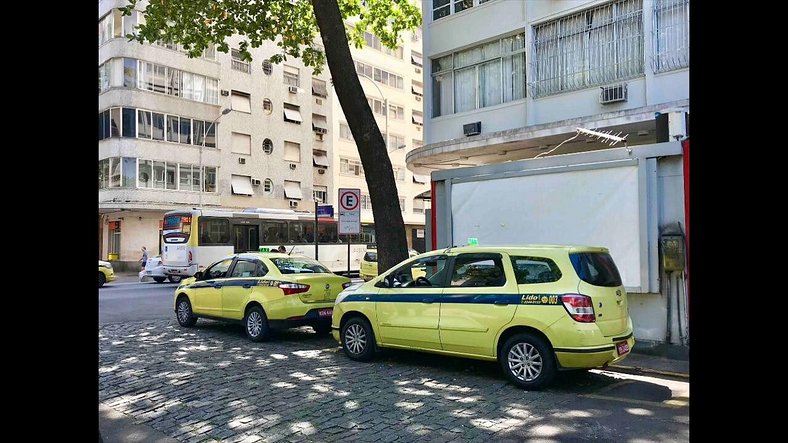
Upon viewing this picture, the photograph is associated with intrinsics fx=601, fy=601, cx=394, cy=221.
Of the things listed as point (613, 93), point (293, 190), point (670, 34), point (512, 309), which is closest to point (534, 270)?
point (512, 309)

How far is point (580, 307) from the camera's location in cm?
667

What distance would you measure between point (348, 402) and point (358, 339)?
2.19 metres

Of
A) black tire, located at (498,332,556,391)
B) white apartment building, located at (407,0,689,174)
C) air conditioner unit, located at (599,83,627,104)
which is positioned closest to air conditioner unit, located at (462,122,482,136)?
white apartment building, located at (407,0,689,174)

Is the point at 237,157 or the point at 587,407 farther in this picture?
the point at 237,157

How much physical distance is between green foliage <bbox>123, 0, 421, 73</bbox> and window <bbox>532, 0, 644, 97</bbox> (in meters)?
3.72

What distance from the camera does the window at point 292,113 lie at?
142ft

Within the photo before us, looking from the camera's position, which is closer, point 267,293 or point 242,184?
point 267,293

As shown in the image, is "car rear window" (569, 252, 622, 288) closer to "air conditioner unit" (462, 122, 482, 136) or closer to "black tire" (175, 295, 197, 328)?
"black tire" (175, 295, 197, 328)

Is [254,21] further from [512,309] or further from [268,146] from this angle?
[268,146]

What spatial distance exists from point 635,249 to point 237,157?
33.9m

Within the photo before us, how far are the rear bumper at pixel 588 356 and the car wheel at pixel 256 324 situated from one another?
529 centimetres
